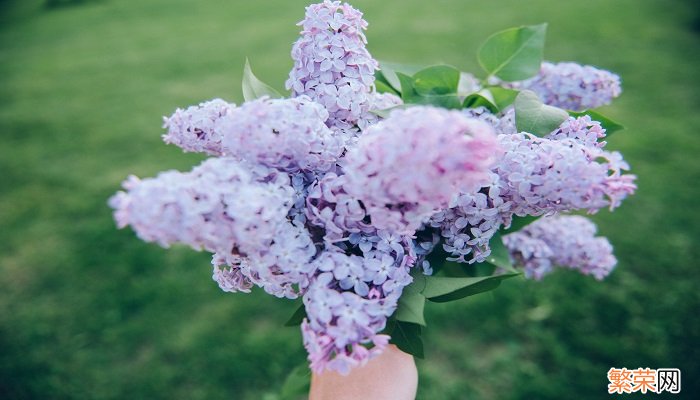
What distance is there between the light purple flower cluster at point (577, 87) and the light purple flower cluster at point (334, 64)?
1.49ft

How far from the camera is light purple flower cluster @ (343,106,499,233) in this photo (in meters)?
0.58

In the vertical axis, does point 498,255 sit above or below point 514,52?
below

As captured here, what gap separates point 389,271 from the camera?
74 cm

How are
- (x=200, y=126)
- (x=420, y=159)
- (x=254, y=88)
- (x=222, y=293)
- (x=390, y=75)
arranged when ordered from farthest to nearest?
(x=222, y=293) → (x=390, y=75) → (x=254, y=88) → (x=200, y=126) → (x=420, y=159)

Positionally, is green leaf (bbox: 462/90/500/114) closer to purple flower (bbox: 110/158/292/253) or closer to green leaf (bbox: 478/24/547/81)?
green leaf (bbox: 478/24/547/81)

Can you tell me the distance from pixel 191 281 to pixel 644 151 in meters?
3.20

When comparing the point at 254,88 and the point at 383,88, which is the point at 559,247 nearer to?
the point at 383,88

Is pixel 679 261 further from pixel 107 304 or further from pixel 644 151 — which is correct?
pixel 107 304

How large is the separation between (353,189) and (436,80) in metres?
0.48

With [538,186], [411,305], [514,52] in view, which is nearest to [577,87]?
[514,52]

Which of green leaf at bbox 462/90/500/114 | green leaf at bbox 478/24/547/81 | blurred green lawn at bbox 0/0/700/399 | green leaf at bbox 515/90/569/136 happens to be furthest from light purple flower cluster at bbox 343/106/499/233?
blurred green lawn at bbox 0/0/700/399

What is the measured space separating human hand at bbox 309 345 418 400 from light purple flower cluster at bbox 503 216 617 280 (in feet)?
1.09

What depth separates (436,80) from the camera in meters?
1.05

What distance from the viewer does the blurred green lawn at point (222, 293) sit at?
247cm
